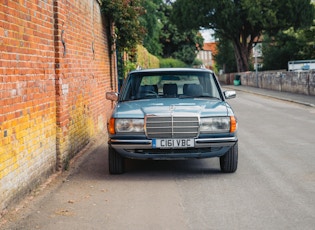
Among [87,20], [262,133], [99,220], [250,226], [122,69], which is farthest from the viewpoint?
[122,69]

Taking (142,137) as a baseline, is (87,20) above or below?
above

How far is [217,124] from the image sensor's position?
7066 millimetres

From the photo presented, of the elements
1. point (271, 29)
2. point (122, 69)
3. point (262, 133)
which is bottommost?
point (262, 133)

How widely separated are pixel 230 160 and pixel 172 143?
89 cm

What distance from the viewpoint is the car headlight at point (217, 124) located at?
7.04 meters

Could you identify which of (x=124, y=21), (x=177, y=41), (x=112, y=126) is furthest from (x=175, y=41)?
(x=112, y=126)

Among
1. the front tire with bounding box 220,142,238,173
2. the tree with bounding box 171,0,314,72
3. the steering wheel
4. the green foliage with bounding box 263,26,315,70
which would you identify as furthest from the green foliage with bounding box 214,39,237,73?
the front tire with bounding box 220,142,238,173

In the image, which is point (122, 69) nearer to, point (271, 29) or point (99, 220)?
point (99, 220)

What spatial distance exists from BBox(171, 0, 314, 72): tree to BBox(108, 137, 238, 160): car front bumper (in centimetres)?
4374

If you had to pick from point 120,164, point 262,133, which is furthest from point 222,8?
point 120,164

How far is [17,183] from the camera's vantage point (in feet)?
18.7

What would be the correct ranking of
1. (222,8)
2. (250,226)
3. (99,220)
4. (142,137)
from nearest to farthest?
(250,226)
(99,220)
(142,137)
(222,8)

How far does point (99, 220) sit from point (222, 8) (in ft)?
159

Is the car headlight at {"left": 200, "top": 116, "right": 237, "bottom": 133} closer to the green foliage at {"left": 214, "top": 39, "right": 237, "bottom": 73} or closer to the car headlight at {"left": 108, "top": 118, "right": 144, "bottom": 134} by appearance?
the car headlight at {"left": 108, "top": 118, "right": 144, "bottom": 134}
